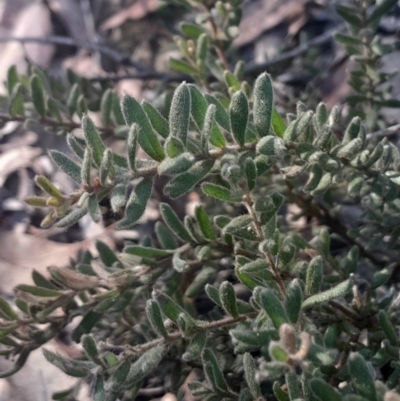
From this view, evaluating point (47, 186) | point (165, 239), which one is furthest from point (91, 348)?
point (165, 239)

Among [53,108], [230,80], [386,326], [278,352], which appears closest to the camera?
[278,352]

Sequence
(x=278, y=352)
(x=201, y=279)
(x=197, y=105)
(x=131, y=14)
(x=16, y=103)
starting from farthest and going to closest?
(x=131, y=14) → (x=16, y=103) → (x=201, y=279) → (x=197, y=105) → (x=278, y=352)

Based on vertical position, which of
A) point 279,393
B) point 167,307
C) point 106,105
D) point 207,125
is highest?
point 106,105

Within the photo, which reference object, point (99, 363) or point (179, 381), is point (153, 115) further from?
point (179, 381)

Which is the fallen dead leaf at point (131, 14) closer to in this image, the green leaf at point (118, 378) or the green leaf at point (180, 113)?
the green leaf at point (180, 113)

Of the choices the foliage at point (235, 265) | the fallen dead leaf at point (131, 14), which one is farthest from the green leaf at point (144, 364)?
the fallen dead leaf at point (131, 14)

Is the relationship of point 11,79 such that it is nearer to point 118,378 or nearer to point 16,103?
point 16,103

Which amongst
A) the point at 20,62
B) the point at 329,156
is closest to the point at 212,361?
the point at 329,156
